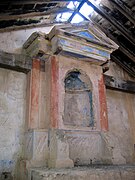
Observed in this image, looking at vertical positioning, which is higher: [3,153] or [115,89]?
[115,89]

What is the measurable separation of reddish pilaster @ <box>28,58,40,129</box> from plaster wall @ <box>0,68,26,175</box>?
36 centimetres

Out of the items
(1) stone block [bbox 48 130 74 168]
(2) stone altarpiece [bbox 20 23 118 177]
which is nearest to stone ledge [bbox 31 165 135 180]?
(1) stone block [bbox 48 130 74 168]

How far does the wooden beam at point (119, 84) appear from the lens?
5624 millimetres

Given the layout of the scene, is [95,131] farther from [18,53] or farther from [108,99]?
[18,53]

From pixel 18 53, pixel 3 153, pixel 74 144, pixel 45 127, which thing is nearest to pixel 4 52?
pixel 18 53

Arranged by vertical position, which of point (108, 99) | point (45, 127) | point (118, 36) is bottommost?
point (45, 127)

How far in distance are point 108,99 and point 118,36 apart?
1.86 meters

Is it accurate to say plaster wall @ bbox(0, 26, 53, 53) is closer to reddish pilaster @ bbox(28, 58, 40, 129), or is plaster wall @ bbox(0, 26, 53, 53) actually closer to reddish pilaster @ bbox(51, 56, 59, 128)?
reddish pilaster @ bbox(28, 58, 40, 129)

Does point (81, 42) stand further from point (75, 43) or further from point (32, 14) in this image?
point (32, 14)

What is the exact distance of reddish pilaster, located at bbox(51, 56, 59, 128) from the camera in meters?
3.74

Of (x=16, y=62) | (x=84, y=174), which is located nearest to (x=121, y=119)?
(x=84, y=174)

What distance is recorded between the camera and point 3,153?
3803 mm

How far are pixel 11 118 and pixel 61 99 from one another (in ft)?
3.74

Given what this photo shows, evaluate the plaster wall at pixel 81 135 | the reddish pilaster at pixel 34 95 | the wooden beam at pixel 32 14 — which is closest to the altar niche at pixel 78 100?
the plaster wall at pixel 81 135
